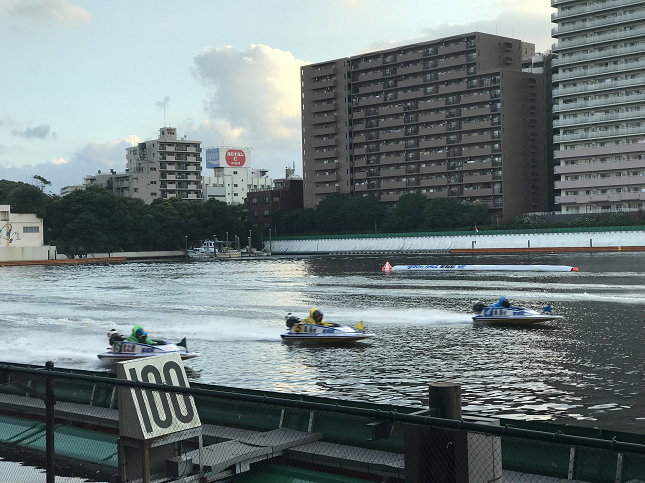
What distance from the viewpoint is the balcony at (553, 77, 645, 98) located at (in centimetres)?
15114

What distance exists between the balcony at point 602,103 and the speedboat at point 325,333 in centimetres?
13500

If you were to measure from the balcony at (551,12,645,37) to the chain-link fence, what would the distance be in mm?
159301

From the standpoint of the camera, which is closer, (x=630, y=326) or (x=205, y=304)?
(x=630, y=326)

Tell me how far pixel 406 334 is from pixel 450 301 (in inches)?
720

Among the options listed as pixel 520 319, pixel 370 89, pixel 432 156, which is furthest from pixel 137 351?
pixel 370 89

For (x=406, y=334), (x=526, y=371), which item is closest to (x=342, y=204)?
(x=406, y=334)

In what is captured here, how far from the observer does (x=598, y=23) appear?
156 m

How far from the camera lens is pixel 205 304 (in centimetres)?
6312

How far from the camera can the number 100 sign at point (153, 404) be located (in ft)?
33.4

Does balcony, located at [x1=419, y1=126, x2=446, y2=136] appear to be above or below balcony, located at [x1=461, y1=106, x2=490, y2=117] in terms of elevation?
below

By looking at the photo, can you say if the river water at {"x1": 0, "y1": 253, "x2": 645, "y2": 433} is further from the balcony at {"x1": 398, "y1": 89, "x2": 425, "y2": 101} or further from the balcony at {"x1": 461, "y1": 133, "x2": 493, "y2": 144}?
the balcony at {"x1": 398, "y1": 89, "x2": 425, "y2": 101}

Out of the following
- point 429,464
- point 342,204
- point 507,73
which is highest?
point 507,73

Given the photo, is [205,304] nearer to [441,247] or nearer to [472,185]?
[441,247]

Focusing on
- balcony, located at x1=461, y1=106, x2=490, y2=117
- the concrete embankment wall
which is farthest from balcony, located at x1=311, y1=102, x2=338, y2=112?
balcony, located at x1=461, y1=106, x2=490, y2=117
